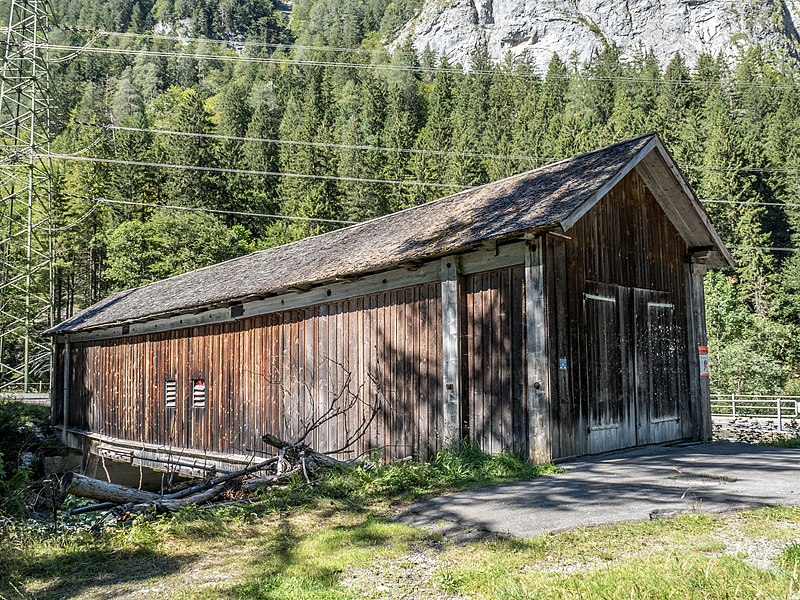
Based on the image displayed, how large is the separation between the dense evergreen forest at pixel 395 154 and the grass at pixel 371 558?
1839 centimetres

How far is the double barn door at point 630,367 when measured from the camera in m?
10.2

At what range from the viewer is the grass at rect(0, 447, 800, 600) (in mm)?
4020

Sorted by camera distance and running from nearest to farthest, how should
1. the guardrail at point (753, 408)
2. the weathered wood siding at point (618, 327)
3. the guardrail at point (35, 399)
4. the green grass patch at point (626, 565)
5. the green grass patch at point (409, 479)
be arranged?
the green grass patch at point (626, 565)
the green grass patch at point (409, 479)
the weathered wood siding at point (618, 327)
the guardrail at point (753, 408)
the guardrail at point (35, 399)

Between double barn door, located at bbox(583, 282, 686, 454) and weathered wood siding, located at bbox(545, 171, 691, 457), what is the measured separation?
17mm

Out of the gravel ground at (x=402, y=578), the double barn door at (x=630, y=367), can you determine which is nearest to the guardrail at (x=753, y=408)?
the double barn door at (x=630, y=367)

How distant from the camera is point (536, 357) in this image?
9141 mm

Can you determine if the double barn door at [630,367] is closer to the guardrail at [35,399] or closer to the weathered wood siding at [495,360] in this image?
the weathered wood siding at [495,360]

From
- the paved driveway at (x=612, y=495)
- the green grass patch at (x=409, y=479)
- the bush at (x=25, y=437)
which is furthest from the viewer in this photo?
the bush at (x=25, y=437)

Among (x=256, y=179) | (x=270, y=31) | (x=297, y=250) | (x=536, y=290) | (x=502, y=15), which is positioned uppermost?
(x=270, y=31)

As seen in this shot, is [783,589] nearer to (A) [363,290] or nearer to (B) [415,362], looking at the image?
(B) [415,362]

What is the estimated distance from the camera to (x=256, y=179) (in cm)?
5712

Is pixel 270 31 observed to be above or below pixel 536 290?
above

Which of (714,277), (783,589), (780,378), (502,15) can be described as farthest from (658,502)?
(502,15)

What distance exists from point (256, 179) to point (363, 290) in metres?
48.1
